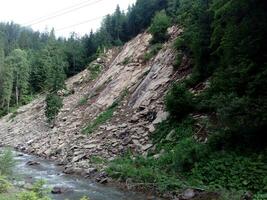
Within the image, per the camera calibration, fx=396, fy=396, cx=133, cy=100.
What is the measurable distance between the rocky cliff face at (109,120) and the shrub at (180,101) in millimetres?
2227

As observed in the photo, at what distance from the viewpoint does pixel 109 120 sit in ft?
127

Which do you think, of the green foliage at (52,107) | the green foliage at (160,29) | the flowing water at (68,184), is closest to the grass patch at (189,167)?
the flowing water at (68,184)

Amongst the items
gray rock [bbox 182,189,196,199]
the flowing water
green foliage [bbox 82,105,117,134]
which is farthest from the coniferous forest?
green foliage [bbox 82,105,117,134]

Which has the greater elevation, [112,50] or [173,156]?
[112,50]

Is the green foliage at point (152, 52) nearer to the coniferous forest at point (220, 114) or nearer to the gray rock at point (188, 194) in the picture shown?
the coniferous forest at point (220, 114)

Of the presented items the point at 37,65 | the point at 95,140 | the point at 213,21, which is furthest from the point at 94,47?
the point at 213,21

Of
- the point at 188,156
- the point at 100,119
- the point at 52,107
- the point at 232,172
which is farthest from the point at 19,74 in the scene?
the point at 232,172

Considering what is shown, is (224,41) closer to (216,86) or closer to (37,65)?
(216,86)

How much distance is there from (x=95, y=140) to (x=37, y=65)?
174 feet

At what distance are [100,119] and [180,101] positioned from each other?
1364 cm

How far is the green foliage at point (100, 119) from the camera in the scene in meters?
39.0

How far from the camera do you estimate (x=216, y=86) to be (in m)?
25.6

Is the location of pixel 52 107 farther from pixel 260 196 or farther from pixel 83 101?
pixel 260 196

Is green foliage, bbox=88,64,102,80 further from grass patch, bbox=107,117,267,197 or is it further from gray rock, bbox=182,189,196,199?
gray rock, bbox=182,189,196,199
